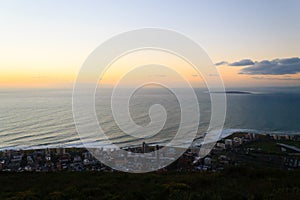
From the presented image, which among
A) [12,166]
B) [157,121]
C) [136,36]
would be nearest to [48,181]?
[136,36]

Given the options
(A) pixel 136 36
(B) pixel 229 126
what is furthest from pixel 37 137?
(B) pixel 229 126

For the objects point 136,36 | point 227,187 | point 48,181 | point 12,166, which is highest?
point 136,36

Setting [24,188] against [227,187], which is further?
[24,188]

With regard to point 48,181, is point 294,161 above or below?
below

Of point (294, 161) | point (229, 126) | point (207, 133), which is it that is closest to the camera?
point (294, 161)

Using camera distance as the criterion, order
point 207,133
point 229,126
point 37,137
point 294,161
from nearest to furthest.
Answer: point 294,161
point 37,137
point 207,133
point 229,126

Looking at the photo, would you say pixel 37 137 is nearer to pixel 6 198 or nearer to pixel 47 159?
pixel 47 159
